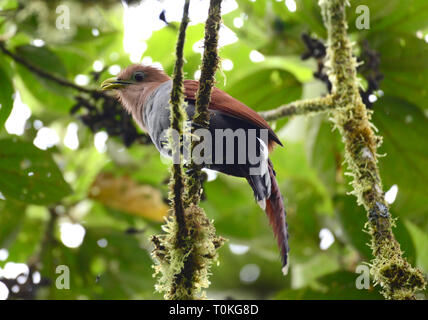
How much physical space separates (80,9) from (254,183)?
1692mm

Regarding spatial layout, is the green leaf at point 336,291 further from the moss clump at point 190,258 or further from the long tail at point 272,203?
the moss clump at point 190,258

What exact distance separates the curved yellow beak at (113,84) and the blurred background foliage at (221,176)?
296 millimetres

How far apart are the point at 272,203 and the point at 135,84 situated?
117 centimetres

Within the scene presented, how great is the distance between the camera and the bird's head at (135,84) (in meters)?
2.92

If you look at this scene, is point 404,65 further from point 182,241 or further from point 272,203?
point 182,241

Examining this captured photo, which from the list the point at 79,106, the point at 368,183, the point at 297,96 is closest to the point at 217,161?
the point at 368,183

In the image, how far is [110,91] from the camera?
317cm

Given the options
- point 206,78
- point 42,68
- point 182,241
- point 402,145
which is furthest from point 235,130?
point 42,68

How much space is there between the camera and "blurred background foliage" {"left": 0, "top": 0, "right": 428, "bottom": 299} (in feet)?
9.27

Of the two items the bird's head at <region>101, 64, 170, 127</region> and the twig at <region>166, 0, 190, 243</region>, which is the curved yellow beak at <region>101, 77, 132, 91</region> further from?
the twig at <region>166, 0, 190, 243</region>

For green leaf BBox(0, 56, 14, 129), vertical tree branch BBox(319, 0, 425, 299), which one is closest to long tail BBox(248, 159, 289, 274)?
vertical tree branch BBox(319, 0, 425, 299)

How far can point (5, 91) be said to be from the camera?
2.81 meters

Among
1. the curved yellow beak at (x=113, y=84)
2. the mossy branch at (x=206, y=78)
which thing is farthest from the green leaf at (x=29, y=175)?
the mossy branch at (x=206, y=78)

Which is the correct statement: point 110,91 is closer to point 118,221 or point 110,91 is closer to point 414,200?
point 118,221
